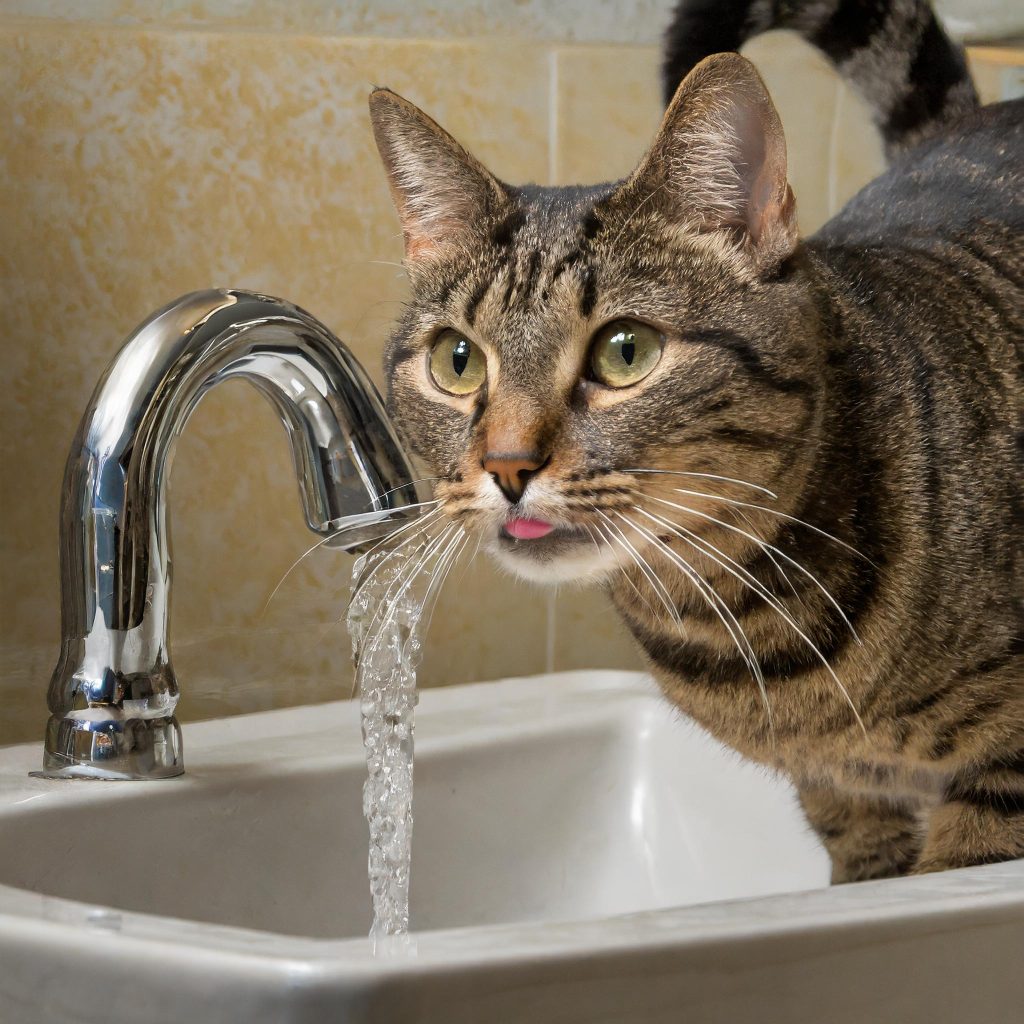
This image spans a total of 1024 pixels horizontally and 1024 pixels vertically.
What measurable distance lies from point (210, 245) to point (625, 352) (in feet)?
1.41

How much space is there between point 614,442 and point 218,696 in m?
0.49

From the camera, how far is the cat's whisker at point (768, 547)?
64 centimetres

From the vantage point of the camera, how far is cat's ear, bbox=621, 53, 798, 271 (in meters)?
0.64

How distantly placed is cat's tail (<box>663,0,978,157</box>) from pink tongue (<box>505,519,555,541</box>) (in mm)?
434

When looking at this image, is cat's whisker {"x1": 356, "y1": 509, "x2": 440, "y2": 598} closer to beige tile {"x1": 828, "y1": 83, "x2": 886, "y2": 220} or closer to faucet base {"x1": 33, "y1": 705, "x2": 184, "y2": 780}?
faucet base {"x1": 33, "y1": 705, "x2": 184, "y2": 780}

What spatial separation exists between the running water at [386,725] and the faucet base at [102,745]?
0.12 meters

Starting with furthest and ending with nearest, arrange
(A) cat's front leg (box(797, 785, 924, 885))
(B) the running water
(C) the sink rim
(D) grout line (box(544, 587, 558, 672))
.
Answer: (D) grout line (box(544, 587, 558, 672)) → (A) cat's front leg (box(797, 785, 924, 885)) → (B) the running water → (C) the sink rim

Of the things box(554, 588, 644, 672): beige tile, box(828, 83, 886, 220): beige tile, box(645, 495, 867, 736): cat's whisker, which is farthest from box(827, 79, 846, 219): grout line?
box(645, 495, 867, 736): cat's whisker

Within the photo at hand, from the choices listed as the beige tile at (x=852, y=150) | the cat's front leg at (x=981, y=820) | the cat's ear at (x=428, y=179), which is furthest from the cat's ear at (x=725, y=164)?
the beige tile at (x=852, y=150)

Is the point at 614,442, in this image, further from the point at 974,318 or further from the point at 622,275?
the point at 974,318

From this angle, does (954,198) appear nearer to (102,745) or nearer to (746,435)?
(746,435)

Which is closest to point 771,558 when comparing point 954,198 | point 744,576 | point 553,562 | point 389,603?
point 744,576

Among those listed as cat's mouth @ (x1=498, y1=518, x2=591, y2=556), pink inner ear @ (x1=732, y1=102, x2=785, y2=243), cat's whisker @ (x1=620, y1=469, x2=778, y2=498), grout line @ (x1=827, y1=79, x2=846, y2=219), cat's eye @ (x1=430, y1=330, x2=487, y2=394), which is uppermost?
grout line @ (x1=827, y1=79, x2=846, y2=219)

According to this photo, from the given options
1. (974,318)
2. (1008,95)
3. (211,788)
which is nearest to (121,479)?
(211,788)
